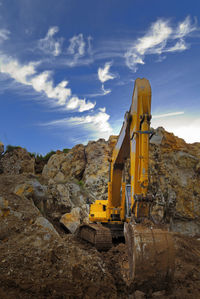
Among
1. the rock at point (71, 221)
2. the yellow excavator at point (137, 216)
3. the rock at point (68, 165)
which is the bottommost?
the rock at point (71, 221)

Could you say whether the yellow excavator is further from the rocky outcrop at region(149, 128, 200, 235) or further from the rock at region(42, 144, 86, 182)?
the rock at region(42, 144, 86, 182)

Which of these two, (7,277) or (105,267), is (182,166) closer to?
(105,267)

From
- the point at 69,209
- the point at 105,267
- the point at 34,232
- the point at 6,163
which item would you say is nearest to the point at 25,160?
the point at 6,163

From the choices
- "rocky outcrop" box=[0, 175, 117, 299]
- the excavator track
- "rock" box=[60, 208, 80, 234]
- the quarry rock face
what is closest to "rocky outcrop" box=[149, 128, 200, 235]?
the quarry rock face

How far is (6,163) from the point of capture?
18516mm

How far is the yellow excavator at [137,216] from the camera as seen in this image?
311 centimetres

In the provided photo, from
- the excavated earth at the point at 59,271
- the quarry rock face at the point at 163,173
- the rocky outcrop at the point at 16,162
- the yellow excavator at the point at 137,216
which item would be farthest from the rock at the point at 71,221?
the rocky outcrop at the point at 16,162

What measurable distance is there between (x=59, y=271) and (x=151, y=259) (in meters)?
2.13

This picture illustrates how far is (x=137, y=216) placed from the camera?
386 cm

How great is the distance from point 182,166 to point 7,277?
53.7ft

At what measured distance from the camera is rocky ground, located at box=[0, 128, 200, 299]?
4.04 m

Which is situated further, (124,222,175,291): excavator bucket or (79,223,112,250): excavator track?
(79,223,112,250): excavator track

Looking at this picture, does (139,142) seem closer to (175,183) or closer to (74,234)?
(74,234)

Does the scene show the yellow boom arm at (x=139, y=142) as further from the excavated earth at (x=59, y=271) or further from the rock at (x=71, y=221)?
the rock at (x=71, y=221)
